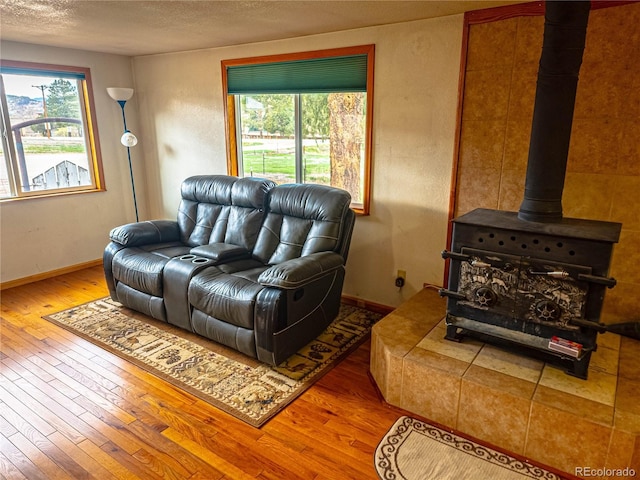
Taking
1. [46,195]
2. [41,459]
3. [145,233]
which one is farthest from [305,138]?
[41,459]

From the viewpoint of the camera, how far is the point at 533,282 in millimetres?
2045

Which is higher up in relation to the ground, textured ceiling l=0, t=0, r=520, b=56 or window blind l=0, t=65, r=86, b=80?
textured ceiling l=0, t=0, r=520, b=56

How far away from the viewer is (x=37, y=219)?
13.7 feet

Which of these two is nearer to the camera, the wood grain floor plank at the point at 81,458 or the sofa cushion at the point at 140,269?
the wood grain floor plank at the point at 81,458

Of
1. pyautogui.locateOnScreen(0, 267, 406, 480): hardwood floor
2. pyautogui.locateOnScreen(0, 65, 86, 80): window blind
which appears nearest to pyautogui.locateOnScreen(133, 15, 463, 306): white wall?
pyautogui.locateOnScreen(0, 267, 406, 480): hardwood floor

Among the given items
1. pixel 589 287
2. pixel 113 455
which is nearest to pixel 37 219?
pixel 113 455

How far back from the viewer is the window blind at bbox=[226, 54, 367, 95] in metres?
3.28

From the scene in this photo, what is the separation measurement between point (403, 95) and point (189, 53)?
2403mm

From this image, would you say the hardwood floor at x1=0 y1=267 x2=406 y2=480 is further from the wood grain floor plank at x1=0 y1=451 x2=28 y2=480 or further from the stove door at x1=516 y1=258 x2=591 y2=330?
the stove door at x1=516 y1=258 x2=591 y2=330

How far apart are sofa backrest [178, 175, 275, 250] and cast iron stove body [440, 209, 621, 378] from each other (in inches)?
69.0

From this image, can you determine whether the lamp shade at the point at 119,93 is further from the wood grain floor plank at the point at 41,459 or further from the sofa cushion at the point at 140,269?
the wood grain floor plank at the point at 41,459

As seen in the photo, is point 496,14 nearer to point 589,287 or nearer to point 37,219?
point 589,287

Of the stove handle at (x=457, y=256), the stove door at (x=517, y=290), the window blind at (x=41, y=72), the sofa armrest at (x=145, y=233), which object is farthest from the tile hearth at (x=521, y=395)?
the window blind at (x=41, y=72)

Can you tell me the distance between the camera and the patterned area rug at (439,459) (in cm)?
187
